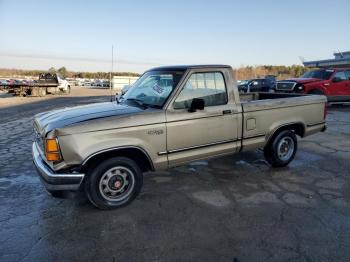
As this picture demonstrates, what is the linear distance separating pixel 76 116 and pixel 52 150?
62 centimetres

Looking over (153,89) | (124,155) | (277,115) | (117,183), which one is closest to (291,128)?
(277,115)

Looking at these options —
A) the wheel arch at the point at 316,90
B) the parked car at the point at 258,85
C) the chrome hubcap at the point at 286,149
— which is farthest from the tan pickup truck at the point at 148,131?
the parked car at the point at 258,85

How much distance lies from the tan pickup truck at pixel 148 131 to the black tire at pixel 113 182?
0.01 m

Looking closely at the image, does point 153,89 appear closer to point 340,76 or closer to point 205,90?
point 205,90

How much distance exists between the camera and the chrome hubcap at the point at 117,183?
13.6 feet

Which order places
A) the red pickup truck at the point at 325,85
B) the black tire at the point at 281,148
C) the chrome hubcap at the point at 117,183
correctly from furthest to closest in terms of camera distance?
the red pickup truck at the point at 325,85 → the black tire at the point at 281,148 → the chrome hubcap at the point at 117,183

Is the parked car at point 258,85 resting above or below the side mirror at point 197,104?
above

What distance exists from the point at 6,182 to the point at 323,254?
4.83m

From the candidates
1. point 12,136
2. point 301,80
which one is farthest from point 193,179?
point 301,80

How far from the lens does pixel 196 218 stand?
13.1 ft

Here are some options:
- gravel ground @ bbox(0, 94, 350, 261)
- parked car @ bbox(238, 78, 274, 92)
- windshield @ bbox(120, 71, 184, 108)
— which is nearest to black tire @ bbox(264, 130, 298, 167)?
gravel ground @ bbox(0, 94, 350, 261)

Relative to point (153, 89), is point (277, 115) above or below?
below

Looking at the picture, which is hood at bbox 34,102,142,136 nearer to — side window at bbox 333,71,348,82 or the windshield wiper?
the windshield wiper

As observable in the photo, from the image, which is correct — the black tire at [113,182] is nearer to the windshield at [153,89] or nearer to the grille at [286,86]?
the windshield at [153,89]
